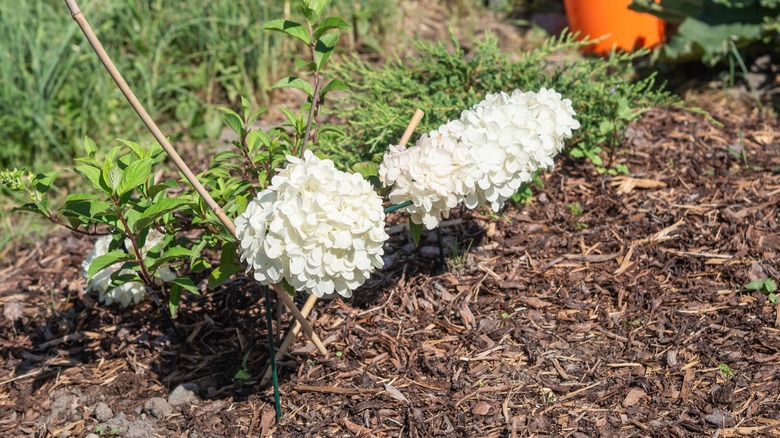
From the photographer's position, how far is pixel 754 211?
2.96 meters

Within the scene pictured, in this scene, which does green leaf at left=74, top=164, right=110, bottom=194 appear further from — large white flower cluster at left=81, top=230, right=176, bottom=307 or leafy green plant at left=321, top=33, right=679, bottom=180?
leafy green plant at left=321, top=33, right=679, bottom=180

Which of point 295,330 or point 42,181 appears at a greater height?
point 42,181

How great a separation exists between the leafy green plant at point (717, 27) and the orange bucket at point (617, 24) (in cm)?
34

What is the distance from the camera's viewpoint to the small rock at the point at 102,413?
2416mm

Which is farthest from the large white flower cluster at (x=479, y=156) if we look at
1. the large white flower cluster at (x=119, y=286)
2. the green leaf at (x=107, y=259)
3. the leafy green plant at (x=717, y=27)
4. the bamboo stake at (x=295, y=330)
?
the leafy green plant at (x=717, y=27)

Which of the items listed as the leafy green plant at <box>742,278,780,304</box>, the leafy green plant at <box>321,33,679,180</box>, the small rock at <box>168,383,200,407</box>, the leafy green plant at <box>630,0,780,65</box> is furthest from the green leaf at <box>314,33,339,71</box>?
the leafy green plant at <box>630,0,780,65</box>

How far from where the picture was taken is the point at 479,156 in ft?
7.10

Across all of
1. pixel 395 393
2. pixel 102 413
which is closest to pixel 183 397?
pixel 102 413

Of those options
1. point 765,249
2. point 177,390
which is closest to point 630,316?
point 765,249

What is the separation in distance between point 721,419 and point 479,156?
100 centimetres

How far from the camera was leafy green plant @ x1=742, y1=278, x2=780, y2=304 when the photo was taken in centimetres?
257

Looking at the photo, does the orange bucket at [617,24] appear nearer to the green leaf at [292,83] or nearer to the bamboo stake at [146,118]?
the green leaf at [292,83]

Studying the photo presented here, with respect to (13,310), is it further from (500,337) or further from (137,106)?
(500,337)

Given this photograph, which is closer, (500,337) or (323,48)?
(323,48)
